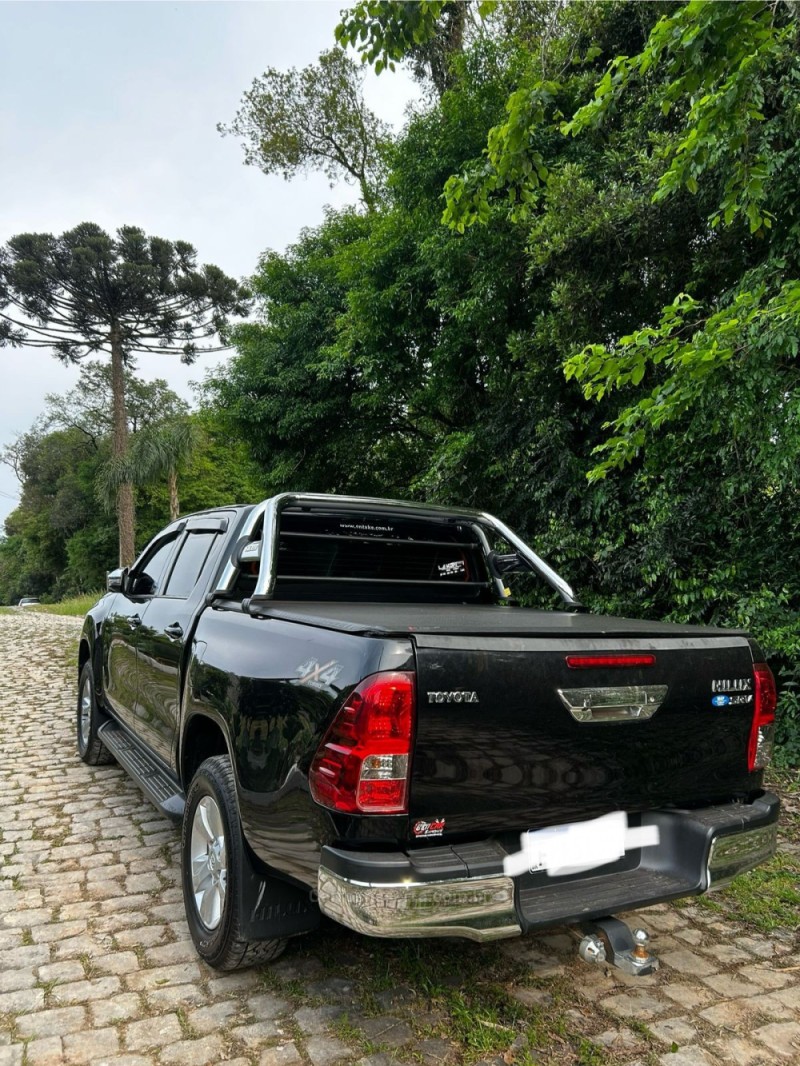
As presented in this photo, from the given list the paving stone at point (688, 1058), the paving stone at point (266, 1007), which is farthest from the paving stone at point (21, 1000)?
the paving stone at point (688, 1058)

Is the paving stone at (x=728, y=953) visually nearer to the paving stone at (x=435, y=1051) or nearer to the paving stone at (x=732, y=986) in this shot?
the paving stone at (x=732, y=986)

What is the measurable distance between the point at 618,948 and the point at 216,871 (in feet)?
4.65

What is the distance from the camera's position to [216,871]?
270cm

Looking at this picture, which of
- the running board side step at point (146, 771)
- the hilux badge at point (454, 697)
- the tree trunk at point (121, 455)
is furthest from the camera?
the tree trunk at point (121, 455)

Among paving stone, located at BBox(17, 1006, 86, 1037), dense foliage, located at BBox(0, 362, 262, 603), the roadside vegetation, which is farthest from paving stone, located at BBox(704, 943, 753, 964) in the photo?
dense foliage, located at BBox(0, 362, 262, 603)

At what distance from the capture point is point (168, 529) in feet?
15.1

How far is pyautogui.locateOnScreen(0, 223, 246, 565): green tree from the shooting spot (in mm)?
27625

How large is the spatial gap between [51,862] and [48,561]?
179ft

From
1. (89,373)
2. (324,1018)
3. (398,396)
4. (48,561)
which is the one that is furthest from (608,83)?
(48,561)

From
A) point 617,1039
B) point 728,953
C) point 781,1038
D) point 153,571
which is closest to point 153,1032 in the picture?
point 617,1039

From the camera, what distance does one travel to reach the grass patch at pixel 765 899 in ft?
10.6

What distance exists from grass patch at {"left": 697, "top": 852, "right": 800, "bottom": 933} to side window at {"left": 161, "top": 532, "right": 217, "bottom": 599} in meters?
2.86

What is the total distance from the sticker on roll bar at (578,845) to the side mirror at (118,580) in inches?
131

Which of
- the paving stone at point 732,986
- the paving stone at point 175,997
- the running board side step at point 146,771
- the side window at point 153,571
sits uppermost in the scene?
the side window at point 153,571
